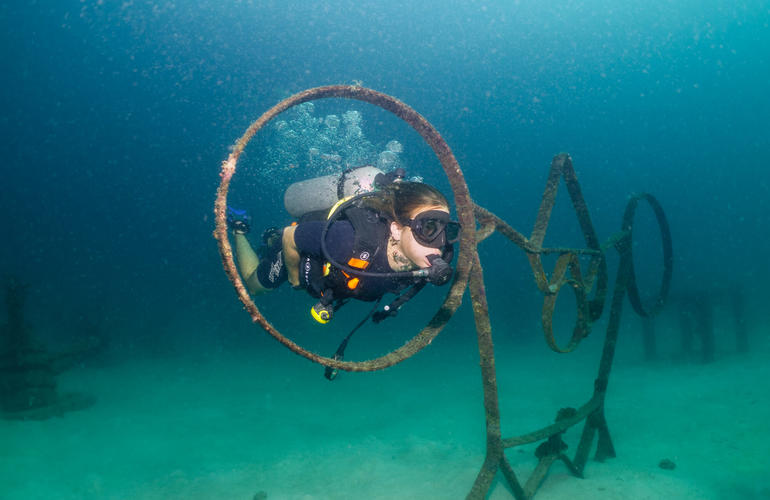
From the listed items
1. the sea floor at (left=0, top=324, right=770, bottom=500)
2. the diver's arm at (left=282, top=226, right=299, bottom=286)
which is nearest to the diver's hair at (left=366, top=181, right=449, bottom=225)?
the diver's arm at (left=282, top=226, right=299, bottom=286)

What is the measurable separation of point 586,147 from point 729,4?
42340mm

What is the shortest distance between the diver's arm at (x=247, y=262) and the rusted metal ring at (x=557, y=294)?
264cm

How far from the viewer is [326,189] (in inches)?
126

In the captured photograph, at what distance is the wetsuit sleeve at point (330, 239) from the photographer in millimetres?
2256

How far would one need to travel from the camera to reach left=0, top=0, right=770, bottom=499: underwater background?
5.68m

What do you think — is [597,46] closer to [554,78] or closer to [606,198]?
[554,78]

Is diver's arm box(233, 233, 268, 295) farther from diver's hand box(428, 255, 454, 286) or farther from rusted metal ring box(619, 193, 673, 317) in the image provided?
rusted metal ring box(619, 193, 673, 317)

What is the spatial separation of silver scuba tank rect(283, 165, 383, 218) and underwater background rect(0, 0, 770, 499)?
366 centimetres

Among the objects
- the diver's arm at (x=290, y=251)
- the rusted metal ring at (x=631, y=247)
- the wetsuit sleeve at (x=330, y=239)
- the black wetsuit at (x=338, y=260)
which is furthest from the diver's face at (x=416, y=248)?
the rusted metal ring at (x=631, y=247)

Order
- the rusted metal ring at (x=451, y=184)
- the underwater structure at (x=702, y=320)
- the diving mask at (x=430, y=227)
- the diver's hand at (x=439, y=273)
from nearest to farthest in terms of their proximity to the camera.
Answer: the rusted metal ring at (x=451, y=184) < the diver's hand at (x=439, y=273) < the diving mask at (x=430, y=227) < the underwater structure at (x=702, y=320)

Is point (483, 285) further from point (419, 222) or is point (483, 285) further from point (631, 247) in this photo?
point (631, 247)

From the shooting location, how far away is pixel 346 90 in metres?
1.90

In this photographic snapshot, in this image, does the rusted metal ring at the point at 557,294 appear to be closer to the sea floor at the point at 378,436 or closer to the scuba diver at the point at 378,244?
the scuba diver at the point at 378,244

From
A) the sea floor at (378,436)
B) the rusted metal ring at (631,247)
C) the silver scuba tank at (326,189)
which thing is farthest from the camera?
the sea floor at (378,436)
